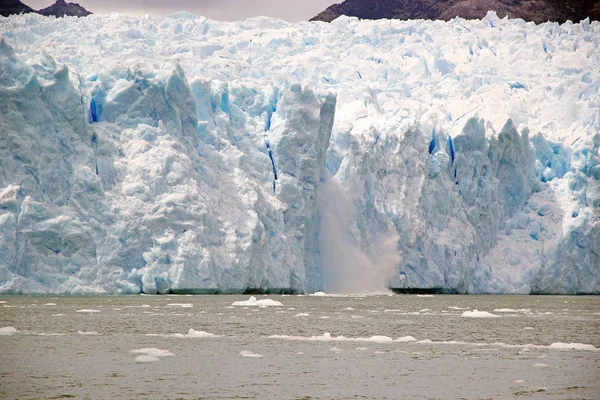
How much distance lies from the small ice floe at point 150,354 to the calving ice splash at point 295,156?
14117 millimetres

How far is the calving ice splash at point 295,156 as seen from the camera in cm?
3042

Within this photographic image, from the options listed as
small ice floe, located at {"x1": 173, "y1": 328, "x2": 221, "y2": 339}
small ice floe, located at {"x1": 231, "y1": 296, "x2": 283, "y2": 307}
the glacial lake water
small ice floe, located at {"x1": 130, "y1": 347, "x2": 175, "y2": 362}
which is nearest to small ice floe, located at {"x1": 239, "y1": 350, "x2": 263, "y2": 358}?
the glacial lake water

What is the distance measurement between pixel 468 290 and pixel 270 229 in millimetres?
10996

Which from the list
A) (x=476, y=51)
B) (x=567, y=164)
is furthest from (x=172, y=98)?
(x=476, y=51)

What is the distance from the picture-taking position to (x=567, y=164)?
4125 cm

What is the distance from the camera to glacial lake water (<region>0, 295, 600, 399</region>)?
1284 centimetres

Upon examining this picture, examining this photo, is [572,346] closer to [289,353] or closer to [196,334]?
[289,353]

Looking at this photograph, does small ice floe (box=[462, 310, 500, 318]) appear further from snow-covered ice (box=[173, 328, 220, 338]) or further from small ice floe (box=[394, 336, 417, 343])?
snow-covered ice (box=[173, 328, 220, 338])

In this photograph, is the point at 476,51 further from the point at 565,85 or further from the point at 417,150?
the point at 417,150

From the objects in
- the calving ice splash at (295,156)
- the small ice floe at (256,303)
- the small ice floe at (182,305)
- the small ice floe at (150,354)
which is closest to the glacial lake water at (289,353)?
the small ice floe at (150,354)

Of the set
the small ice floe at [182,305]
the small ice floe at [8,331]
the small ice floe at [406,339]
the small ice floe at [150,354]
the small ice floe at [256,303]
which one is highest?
the small ice floe at [256,303]

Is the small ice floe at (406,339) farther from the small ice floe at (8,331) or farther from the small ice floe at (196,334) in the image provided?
the small ice floe at (8,331)

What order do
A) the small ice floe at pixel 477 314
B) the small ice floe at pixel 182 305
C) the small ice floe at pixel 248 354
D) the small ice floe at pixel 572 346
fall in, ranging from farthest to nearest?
1. the small ice floe at pixel 182 305
2. the small ice floe at pixel 477 314
3. the small ice floe at pixel 572 346
4. the small ice floe at pixel 248 354

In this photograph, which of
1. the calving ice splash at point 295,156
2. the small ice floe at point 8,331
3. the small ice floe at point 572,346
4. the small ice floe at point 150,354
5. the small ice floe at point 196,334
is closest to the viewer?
the small ice floe at point 150,354
